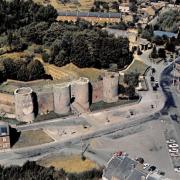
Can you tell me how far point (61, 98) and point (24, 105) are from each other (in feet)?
14.8

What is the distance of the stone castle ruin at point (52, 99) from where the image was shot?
5650cm

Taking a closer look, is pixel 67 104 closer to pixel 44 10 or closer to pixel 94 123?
pixel 94 123

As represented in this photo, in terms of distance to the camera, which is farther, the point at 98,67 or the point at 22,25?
the point at 22,25

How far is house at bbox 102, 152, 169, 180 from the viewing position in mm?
42781

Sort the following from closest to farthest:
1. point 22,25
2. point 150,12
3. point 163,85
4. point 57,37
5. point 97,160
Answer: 1. point 97,160
2. point 163,85
3. point 57,37
4. point 22,25
5. point 150,12

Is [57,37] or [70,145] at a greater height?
[57,37]

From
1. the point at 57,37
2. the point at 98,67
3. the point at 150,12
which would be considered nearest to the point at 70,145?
the point at 98,67

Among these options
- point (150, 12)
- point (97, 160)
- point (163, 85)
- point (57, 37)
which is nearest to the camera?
point (97, 160)

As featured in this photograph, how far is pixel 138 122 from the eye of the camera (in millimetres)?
58125

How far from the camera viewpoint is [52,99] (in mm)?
58750

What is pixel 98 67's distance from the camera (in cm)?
7125

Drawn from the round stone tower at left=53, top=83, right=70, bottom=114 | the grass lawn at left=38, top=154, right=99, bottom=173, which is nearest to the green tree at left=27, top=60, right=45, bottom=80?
the round stone tower at left=53, top=83, right=70, bottom=114

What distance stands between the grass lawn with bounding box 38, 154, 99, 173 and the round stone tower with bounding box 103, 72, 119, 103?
13.1m

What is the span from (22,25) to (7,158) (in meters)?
36.2
